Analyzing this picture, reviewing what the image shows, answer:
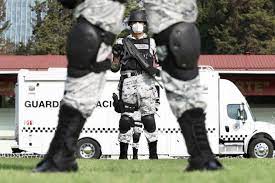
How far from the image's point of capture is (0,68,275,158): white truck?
21.7 meters

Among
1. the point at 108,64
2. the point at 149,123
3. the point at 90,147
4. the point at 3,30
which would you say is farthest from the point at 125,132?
the point at 3,30

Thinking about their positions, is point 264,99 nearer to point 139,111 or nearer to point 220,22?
point 220,22

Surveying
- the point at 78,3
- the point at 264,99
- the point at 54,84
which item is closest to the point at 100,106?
the point at 54,84

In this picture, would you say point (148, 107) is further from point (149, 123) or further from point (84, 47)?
point (84, 47)

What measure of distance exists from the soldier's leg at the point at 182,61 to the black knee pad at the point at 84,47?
33 cm

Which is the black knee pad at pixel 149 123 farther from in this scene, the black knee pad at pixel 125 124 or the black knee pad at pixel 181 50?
the black knee pad at pixel 181 50

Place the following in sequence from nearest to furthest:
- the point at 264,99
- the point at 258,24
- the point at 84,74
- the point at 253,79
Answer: the point at 84,74, the point at 253,79, the point at 264,99, the point at 258,24

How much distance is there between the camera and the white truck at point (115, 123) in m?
21.7

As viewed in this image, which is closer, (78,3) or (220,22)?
(78,3)

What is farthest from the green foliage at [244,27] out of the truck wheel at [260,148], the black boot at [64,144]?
the black boot at [64,144]

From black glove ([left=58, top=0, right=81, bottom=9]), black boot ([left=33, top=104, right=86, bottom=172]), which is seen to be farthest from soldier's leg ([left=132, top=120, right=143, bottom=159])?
Answer: black boot ([left=33, top=104, right=86, bottom=172])

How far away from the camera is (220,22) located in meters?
51.3

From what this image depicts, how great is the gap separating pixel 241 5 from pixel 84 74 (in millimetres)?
46482

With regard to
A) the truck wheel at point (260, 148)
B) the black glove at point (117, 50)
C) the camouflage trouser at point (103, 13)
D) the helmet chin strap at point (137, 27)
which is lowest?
the truck wheel at point (260, 148)
